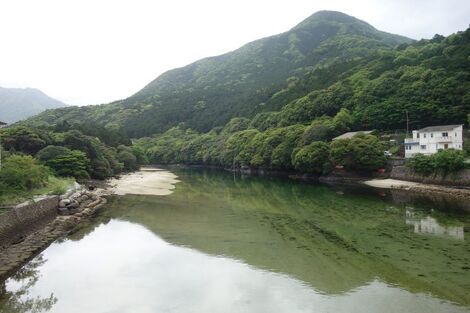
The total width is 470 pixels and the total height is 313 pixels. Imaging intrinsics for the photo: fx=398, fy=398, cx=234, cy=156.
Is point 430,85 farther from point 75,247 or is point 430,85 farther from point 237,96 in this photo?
point 237,96

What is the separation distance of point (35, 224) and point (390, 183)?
1618 inches

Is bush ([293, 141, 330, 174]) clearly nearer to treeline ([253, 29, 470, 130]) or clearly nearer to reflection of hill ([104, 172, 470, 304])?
treeline ([253, 29, 470, 130])

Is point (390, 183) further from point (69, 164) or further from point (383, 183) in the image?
point (69, 164)

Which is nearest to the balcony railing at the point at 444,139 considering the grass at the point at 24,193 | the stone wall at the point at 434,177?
the stone wall at the point at 434,177

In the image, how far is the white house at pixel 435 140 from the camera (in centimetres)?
5181

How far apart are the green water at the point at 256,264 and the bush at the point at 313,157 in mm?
29187

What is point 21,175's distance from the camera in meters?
28.1

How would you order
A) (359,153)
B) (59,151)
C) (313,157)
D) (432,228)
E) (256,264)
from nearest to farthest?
(256,264) → (432,228) → (59,151) → (359,153) → (313,157)

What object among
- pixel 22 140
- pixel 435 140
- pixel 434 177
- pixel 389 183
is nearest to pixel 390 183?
pixel 389 183

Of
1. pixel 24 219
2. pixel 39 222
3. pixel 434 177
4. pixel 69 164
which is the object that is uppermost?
pixel 69 164

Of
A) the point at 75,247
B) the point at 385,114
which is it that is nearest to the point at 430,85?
the point at 385,114

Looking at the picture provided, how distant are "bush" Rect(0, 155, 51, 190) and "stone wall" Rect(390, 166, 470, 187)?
40976 millimetres

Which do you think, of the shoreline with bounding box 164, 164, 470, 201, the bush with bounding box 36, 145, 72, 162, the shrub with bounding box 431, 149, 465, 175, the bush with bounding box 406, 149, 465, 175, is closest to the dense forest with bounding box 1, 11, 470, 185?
the bush with bounding box 36, 145, 72, 162

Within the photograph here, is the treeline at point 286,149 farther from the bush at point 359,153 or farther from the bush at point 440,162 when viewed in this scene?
the bush at point 440,162
